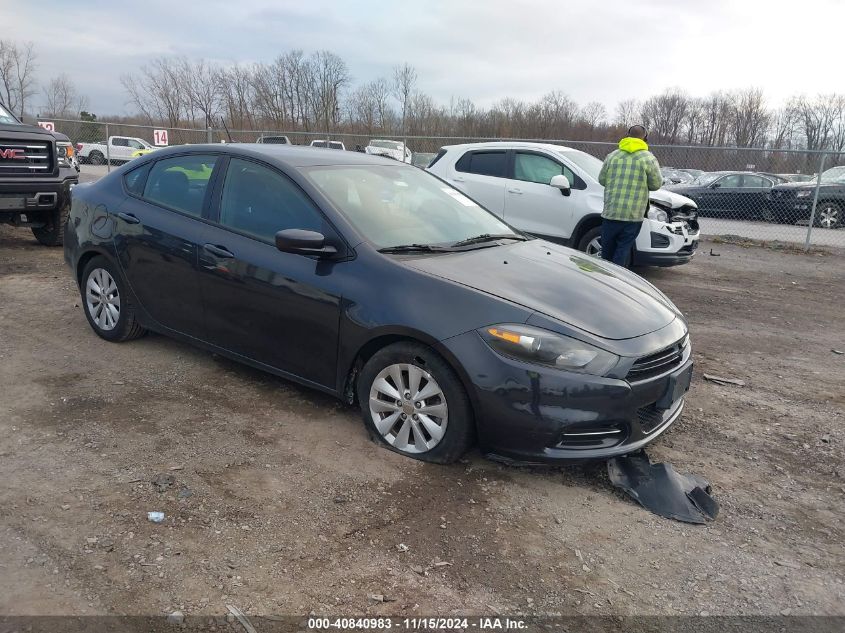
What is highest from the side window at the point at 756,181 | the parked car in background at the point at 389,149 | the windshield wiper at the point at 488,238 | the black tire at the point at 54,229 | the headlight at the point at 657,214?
the parked car in background at the point at 389,149

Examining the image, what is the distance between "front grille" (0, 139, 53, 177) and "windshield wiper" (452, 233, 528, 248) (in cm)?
674

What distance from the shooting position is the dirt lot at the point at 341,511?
251 centimetres

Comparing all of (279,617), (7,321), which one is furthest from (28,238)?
(279,617)

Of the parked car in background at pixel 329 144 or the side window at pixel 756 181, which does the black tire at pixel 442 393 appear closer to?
the parked car in background at pixel 329 144

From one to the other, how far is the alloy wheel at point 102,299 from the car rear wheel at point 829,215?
49.3ft

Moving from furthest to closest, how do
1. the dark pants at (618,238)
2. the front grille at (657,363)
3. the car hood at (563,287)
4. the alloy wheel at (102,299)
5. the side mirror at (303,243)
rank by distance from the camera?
the dark pants at (618,238) → the alloy wheel at (102,299) → the side mirror at (303,243) → the car hood at (563,287) → the front grille at (657,363)

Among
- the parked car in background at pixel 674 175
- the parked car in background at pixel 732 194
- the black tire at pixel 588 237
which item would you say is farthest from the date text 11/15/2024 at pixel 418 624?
the parked car in background at pixel 674 175

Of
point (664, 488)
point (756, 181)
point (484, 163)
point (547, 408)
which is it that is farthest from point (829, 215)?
point (547, 408)

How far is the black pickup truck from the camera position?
7.93m

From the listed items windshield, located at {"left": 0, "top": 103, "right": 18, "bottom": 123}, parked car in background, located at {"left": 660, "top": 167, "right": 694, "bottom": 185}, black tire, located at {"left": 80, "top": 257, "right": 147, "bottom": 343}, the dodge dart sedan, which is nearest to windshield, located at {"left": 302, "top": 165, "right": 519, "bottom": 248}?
the dodge dart sedan

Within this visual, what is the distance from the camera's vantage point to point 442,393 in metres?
3.31

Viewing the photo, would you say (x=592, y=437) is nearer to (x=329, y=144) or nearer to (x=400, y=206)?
(x=400, y=206)

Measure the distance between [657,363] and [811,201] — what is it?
1418 centimetres

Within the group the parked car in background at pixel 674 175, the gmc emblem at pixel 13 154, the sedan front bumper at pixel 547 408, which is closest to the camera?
the sedan front bumper at pixel 547 408
